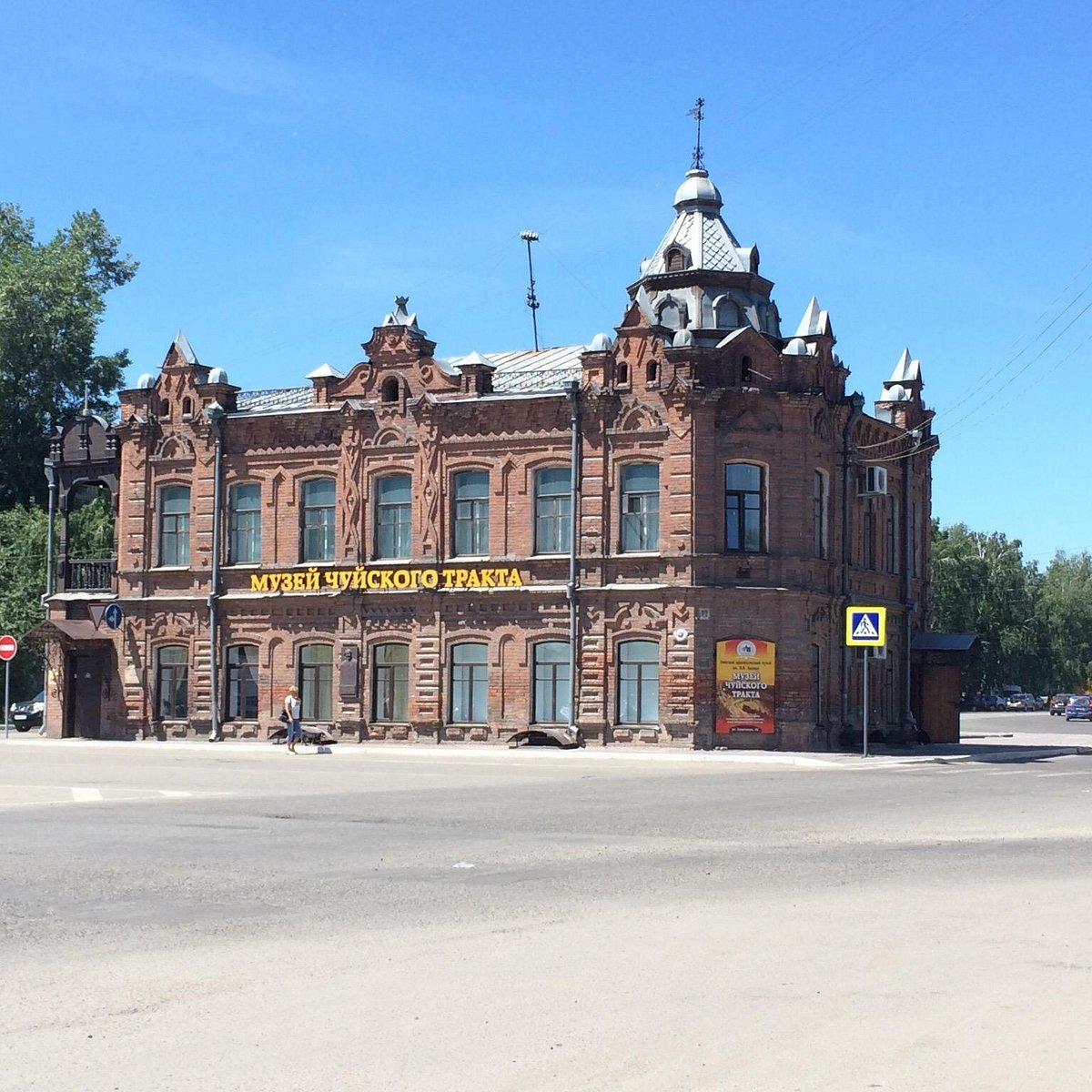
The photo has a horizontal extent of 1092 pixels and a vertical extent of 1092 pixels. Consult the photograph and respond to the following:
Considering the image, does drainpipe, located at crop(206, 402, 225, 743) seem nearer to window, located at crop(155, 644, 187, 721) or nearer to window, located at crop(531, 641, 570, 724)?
window, located at crop(155, 644, 187, 721)

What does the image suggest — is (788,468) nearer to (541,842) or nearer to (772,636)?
(772,636)

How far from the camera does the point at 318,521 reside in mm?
43281

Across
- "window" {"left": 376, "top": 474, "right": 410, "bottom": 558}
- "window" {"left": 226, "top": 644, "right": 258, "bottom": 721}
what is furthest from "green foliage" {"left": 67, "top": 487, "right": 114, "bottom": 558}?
"window" {"left": 376, "top": 474, "right": 410, "bottom": 558}

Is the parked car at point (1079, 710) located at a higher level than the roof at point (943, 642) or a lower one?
lower

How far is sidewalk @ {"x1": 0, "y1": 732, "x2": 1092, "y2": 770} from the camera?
3481 cm

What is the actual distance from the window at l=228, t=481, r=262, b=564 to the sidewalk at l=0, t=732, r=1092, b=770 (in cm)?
525

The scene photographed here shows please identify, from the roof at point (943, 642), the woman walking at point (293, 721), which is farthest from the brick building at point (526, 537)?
the woman walking at point (293, 721)

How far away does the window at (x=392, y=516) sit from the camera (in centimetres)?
4200

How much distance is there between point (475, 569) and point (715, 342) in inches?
346

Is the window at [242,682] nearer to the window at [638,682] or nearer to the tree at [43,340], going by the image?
the window at [638,682]

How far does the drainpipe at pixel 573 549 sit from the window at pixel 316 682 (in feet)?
23.8

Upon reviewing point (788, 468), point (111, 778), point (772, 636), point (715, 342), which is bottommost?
point (111, 778)

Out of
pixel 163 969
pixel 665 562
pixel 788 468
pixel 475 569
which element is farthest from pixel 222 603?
pixel 163 969

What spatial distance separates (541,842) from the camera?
16.1 m
